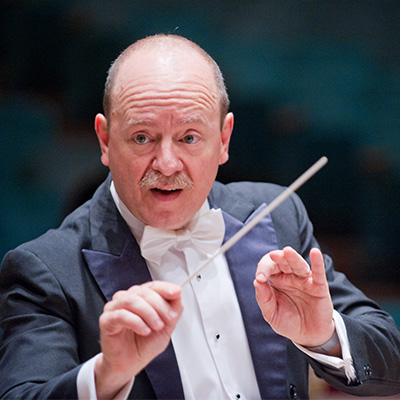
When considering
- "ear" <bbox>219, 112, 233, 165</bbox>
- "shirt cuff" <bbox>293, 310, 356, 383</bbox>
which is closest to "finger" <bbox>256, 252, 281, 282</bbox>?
"shirt cuff" <bbox>293, 310, 356, 383</bbox>


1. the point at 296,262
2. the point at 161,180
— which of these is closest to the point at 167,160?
the point at 161,180

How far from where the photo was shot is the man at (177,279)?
170cm

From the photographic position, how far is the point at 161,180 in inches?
69.9

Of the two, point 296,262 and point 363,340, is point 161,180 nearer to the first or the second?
point 296,262

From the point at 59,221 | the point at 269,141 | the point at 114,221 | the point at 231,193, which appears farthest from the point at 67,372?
the point at 269,141

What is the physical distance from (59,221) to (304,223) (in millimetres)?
1073

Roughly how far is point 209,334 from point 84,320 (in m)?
0.39

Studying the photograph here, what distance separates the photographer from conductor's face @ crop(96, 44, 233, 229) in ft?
5.77

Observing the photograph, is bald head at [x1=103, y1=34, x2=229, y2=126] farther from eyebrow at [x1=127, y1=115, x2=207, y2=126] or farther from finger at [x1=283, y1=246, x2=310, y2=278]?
finger at [x1=283, y1=246, x2=310, y2=278]

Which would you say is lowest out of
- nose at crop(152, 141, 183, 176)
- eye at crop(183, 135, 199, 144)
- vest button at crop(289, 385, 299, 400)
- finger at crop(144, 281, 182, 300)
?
vest button at crop(289, 385, 299, 400)

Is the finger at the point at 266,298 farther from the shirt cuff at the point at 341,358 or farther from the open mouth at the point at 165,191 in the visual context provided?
the open mouth at the point at 165,191

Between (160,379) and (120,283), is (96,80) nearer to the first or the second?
(120,283)

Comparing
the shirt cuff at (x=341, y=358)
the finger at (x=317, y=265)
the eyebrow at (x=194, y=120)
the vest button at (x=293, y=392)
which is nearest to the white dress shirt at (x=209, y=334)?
the shirt cuff at (x=341, y=358)

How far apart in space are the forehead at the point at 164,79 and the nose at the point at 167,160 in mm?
129
